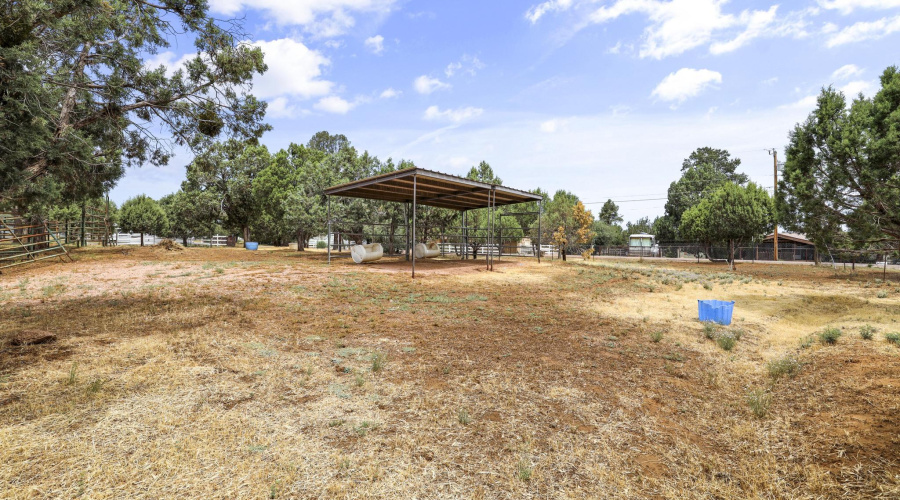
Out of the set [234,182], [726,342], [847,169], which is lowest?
[726,342]

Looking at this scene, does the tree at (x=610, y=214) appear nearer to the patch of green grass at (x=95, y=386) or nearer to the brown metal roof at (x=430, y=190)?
the brown metal roof at (x=430, y=190)

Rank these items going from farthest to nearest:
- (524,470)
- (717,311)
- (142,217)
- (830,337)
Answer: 1. (142,217)
2. (717,311)
3. (830,337)
4. (524,470)

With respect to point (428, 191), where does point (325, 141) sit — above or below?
above

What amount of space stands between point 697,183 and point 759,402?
62624mm

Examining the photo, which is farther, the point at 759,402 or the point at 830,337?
the point at 830,337

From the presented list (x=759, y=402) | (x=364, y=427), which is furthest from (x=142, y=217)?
(x=759, y=402)

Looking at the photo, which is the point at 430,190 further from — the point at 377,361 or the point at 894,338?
the point at 894,338

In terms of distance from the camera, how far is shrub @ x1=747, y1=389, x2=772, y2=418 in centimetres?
397

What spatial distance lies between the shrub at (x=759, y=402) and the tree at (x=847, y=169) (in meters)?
12.2

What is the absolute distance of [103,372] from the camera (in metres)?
4.73

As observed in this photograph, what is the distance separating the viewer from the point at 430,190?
18.8 meters

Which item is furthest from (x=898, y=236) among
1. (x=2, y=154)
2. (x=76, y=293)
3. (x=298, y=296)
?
(x=76, y=293)

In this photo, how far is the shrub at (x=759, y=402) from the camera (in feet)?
13.0

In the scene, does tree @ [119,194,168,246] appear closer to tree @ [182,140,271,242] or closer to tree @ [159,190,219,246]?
tree @ [159,190,219,246]
